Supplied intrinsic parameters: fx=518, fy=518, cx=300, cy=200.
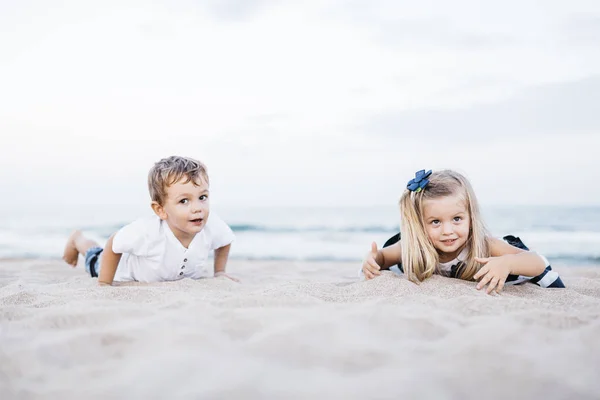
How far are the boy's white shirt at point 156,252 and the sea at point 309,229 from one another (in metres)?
4.80

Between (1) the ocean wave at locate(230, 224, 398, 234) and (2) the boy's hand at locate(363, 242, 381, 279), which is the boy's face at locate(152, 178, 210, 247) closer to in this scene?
(2) the boy's hand at locate(363, 242, 381, 279)

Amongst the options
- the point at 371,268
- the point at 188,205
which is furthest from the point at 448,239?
the point at 188,205

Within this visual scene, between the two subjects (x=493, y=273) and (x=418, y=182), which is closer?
(x=493, y=273)

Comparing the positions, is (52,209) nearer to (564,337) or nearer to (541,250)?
(541,250)

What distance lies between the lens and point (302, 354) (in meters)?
1.73

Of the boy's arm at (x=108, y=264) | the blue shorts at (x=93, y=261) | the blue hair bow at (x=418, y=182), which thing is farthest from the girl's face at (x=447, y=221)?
the blue shorts at (x=93, y=261)

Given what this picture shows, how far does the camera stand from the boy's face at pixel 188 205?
368cm

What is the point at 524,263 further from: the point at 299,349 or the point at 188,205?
the point at 188,205

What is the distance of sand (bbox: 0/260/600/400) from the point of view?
1482 millimetres

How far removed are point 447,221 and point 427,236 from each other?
168mm

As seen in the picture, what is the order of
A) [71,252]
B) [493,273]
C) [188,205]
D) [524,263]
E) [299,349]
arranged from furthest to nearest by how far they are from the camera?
[71,252] → [188,205] → [524,263] → [493,273] → [299,349]

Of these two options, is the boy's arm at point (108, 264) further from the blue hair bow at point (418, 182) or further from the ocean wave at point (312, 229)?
the ocean wave at point (312, 229)

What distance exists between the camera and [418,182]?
3.44 m

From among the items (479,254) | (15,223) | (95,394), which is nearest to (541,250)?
(479,254)
